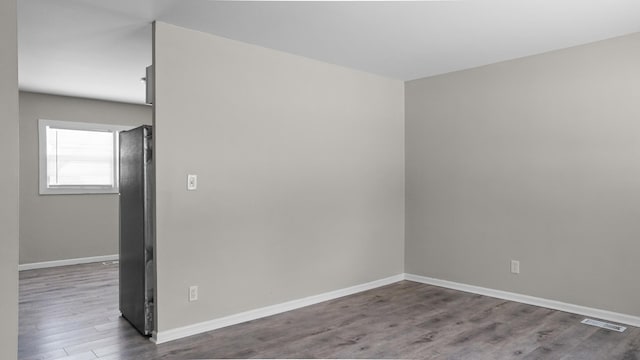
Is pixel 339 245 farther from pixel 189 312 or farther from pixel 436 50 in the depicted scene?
pixel 436 50

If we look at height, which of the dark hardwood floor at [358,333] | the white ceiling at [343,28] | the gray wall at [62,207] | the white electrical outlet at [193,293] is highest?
the white ceiling at [343,28]

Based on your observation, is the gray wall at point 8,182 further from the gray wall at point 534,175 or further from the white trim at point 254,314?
the gray wall at point 534,175

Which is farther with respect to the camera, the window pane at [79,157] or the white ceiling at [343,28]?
the window pane at [79,157]

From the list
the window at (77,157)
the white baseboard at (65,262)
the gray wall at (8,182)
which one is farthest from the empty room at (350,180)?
the window at (77,157)

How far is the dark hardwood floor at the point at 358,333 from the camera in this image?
2.90 m

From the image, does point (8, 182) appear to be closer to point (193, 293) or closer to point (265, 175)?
point (193, 293)

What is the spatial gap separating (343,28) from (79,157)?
4747 mm

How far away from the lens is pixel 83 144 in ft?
20.2

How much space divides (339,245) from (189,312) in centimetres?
169

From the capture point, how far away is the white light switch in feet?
10.7

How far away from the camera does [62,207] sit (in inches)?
233

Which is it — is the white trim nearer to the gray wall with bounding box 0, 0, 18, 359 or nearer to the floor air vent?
the gray wall with bounding box 0, 0, 18, 359

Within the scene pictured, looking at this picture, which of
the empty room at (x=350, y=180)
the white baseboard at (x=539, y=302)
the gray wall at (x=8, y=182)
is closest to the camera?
the gray wall at (x=8, y=182)

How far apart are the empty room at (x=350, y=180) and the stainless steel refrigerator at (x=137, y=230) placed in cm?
2
